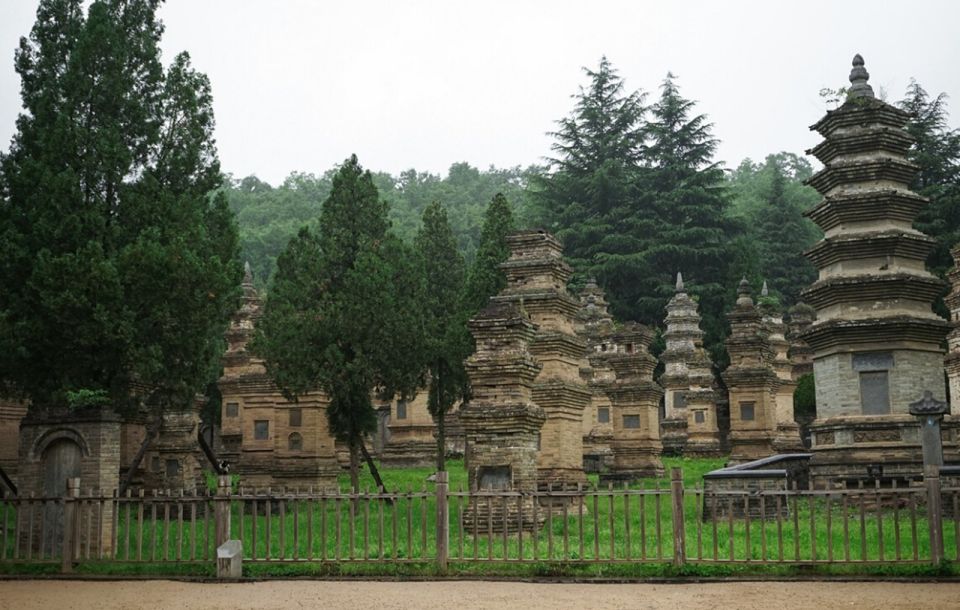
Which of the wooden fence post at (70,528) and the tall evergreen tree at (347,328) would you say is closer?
the wooden fence post at (70,528)

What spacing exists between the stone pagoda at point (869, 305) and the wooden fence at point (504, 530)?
1.37 m

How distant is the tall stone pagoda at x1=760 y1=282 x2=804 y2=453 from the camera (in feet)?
123

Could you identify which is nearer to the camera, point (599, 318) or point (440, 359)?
point (440, 359)

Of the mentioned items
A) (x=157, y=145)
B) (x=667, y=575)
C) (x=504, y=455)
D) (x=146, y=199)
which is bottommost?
(x=667, y=575)

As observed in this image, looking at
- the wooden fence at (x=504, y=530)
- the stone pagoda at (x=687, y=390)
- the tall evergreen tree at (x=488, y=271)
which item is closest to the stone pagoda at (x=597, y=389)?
the stone pagoda at (x=687, y=390)

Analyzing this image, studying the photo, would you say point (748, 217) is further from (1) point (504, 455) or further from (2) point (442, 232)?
(1) point (504, 455)

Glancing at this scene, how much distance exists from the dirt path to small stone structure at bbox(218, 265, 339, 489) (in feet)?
31.1

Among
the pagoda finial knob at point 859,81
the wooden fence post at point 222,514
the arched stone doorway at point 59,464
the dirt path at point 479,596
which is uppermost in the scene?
the pagoda finial knob at point 859,81

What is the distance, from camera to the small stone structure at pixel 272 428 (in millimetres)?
27109

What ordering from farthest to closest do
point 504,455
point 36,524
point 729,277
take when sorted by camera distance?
point 729,277
point 504,455
point 36,524

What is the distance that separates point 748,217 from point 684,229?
35.8ft

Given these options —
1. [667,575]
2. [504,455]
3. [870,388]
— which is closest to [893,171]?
[870,388]

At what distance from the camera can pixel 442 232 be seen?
32562 mm

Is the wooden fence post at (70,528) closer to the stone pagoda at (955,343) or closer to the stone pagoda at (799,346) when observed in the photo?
the stone pagoda at (955,343)
